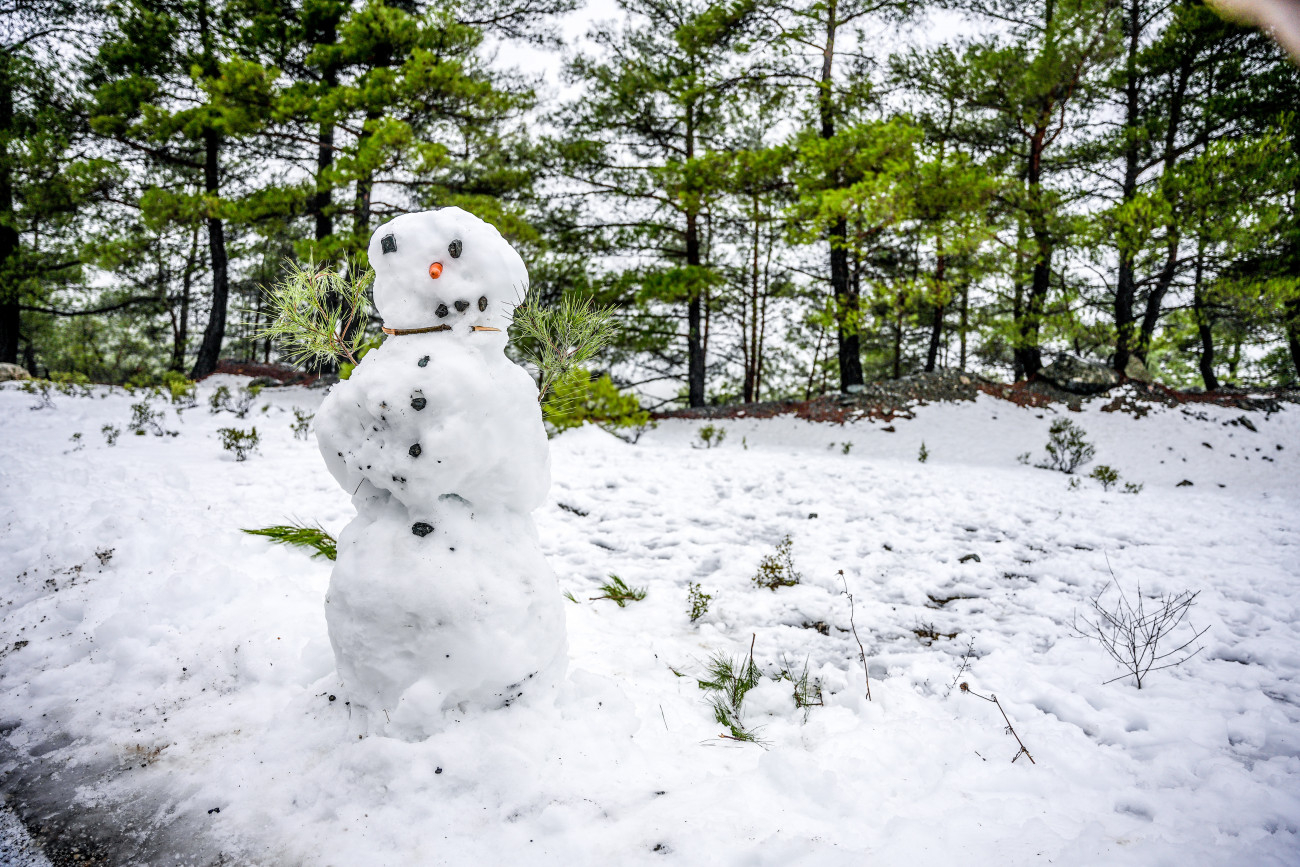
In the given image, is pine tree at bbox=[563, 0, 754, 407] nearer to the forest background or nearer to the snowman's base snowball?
the forest background

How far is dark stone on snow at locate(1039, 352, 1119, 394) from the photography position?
9930 millimetres

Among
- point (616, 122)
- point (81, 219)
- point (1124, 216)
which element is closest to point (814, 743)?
point (1124, 216)

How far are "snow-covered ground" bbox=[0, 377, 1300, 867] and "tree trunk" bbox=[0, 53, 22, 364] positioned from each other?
8.77 meters

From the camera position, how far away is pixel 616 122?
35.7 ft

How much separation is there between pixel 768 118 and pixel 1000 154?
440cm

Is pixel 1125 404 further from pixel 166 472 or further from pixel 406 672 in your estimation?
pixel 166 472

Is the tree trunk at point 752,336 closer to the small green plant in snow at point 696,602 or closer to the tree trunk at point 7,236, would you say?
the small green plant in snow at point 696,602

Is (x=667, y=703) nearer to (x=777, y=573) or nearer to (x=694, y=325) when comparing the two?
(x=777, y=573)

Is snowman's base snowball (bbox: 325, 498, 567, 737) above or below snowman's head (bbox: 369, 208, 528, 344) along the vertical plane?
below

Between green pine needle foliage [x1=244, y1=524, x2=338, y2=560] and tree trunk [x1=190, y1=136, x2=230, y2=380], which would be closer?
green pine needle foliage [x1=244, y1=524, x2=338, y2=560]

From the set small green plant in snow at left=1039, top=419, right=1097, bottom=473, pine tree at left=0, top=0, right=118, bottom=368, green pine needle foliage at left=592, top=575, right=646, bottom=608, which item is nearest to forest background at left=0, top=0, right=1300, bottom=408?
pine tree at left=0, top=0, right=118, bottom=368

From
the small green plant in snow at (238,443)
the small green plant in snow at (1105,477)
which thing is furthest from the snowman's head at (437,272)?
the small green plant in snow at (1105,477)

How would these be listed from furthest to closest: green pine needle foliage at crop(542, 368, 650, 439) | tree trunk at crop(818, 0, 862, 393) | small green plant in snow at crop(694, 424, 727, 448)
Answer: tree trunk at crop(818, 0, 862, 393), small green plant in snow at crop(694, 424, 727, 448), green pine needle foliage at crop(542, 368, 650, 439)

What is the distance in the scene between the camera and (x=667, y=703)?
2438 millimetres
